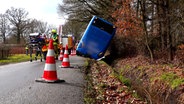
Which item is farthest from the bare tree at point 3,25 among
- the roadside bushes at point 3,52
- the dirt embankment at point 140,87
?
the dirt embankment at point 140,87

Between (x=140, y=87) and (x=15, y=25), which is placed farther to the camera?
(x=15, y=25)

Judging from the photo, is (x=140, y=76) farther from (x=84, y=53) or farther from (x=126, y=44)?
(x=126, y=44)

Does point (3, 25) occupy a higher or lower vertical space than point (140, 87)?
higher

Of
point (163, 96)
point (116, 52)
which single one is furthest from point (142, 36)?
point (163, 96)

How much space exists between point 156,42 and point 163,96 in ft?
31.8

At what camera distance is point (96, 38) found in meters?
18.9

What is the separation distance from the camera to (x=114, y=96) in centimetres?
613

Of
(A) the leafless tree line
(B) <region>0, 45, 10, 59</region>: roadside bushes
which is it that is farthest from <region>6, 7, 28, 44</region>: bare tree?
(B) <region>0, 45, 10, 59</region>: roadside bushes

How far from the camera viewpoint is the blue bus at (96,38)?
18.7 meters

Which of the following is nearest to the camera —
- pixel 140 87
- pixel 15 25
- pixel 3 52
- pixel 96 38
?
pixel 140 87

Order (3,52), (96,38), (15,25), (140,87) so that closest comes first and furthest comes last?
1. (140,87)
2. (96,38)
3. (3,52)
4. (15,25)

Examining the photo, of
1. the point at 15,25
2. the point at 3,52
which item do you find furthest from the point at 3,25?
the point at 3,52

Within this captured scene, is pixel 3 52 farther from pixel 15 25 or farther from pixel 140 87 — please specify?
pixel 15 25

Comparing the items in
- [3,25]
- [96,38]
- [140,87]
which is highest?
[3,25]
